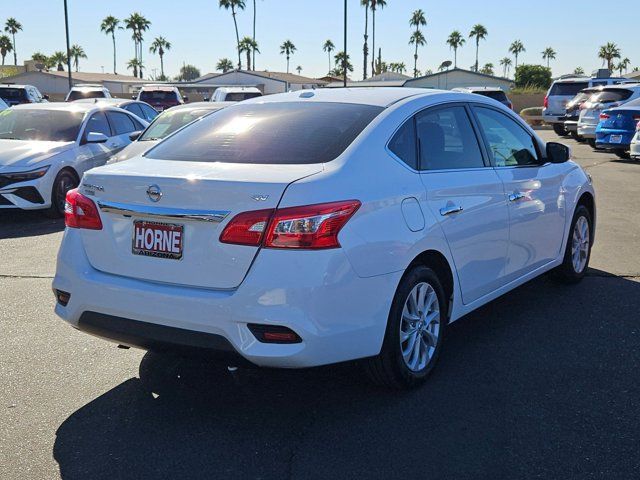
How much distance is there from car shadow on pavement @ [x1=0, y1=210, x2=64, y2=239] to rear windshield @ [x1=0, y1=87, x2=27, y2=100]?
40.6ft

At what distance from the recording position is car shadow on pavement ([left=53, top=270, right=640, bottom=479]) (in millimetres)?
3205

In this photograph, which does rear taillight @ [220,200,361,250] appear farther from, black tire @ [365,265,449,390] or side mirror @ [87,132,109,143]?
side mirror @ [87,132,109,143]

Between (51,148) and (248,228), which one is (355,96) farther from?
(51,148)

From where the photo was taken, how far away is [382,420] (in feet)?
12.0

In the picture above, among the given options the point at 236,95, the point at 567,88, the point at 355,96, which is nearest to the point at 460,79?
the point at 567,88

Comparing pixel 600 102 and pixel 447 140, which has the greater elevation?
pixel 600 102

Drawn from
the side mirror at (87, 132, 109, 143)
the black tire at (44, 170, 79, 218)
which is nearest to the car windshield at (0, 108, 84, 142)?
the side mirror at (87, 132, 109, 143)

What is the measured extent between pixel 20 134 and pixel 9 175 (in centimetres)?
154

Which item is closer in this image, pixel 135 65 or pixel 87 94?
pixel 87 94

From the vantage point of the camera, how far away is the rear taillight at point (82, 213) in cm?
376

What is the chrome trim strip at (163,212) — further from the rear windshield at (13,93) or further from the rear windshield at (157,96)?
the rear windshield at (157,96)

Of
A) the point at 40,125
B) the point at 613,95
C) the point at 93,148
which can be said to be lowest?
the point at 93,148

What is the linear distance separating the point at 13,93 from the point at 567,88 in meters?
18.4

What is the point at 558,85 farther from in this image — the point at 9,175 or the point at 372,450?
the point at 372,450
